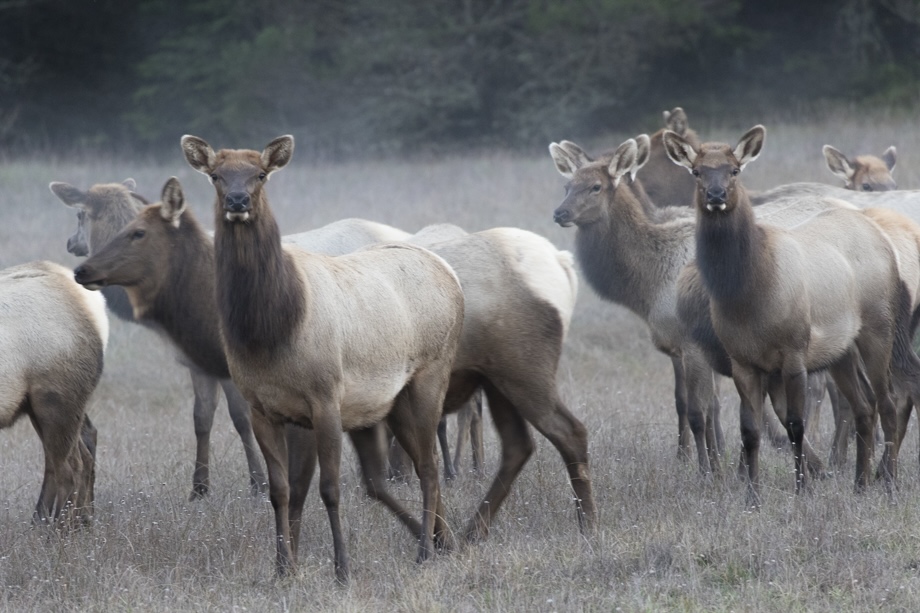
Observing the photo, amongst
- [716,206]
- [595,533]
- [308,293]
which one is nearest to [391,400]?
[308,293]

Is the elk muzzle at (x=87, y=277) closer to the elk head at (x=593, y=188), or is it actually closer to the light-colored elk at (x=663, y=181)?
the elk head at (x=593, y=188)

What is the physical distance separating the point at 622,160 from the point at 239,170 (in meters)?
4.45

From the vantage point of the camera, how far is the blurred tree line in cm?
3055

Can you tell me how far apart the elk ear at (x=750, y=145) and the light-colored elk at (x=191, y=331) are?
146 inches

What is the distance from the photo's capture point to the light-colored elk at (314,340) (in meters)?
6.05

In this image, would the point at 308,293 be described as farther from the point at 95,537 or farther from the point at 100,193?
the point at 100,193

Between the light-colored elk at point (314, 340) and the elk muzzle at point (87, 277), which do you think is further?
the elk muzzle at point (87, 277)

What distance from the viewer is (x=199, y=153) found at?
6383mm

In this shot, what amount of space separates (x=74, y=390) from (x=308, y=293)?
215 centimetres

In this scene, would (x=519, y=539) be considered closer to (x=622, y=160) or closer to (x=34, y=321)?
(x=34, y=321)

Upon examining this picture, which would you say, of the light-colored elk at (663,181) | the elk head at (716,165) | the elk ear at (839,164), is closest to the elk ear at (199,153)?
the elk head at (716,165)

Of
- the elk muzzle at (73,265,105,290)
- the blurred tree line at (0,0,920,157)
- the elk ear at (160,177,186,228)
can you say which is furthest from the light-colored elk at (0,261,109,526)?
the blurred tree line at (0,0,920,157)

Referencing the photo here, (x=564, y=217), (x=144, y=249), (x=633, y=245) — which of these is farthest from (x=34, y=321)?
(x=633, y=245)

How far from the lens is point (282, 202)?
21625 mm
